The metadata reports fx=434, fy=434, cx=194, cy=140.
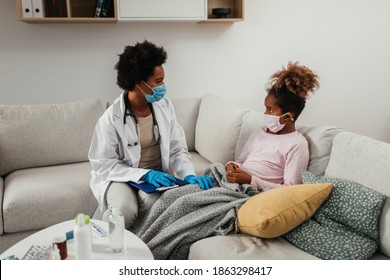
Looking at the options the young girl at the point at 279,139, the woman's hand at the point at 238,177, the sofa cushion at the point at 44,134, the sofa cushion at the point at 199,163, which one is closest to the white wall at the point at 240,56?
the sofa cushion at the point at 44,134

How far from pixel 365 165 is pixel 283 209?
365 millimetres

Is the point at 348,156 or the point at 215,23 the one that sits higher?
the point at 215,23

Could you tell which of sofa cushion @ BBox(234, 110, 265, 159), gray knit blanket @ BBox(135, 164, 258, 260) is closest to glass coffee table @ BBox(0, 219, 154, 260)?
gray knit blanket @ BBox(135, 164, 258, 260)

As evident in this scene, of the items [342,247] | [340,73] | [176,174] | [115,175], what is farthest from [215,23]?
[342,247]

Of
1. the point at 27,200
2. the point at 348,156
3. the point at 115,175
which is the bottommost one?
the point at 27,200

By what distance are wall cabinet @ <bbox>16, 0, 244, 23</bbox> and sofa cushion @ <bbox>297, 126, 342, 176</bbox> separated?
1.34 metres

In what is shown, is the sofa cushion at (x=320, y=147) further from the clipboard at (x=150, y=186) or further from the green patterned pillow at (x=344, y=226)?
the clipboard at (x=150, y=186)

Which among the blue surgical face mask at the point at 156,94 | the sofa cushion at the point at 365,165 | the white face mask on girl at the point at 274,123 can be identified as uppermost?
the blue surgical face mask at the point at 156,94

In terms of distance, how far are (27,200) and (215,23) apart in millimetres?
1850

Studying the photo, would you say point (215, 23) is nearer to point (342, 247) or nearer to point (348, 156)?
point (348, 156)

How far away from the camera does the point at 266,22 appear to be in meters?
3.33

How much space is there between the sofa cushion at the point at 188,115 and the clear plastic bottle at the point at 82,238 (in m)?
1.66

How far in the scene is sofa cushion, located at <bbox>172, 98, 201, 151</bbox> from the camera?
2912mm

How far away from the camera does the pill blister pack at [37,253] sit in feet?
4.41
